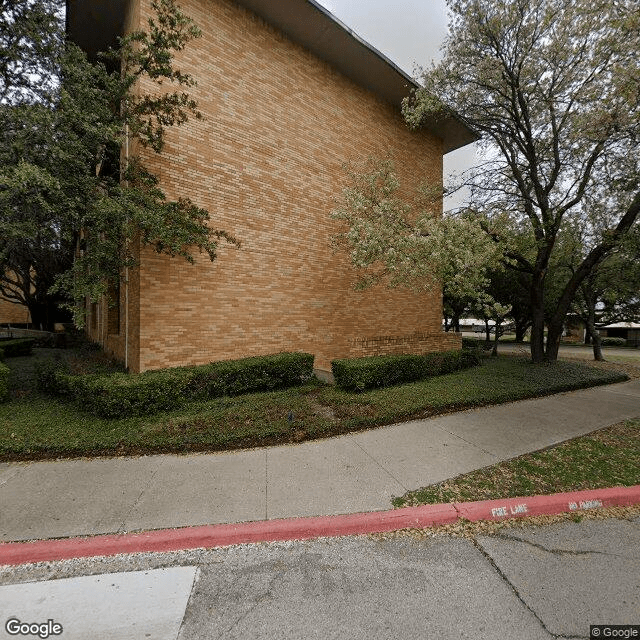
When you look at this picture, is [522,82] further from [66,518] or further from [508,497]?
[66,518]

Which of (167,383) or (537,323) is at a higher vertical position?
(537,323)

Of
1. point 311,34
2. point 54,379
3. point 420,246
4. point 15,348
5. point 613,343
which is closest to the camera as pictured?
point 54,379

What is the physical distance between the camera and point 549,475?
14.0ft

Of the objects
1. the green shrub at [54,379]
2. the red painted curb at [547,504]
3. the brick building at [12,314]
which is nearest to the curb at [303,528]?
the red painted curb at [547,504]

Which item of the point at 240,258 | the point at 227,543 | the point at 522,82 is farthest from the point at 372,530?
the point at 522,82

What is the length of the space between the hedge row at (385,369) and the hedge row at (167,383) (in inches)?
45.8

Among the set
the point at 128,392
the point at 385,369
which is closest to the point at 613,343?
the point at 385,369

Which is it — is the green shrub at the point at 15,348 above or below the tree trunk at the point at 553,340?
below

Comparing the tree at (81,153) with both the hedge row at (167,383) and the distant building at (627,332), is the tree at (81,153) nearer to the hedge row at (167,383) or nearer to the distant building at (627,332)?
the hedge row at (167,383)

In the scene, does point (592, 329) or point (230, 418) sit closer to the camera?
point (230, 418)

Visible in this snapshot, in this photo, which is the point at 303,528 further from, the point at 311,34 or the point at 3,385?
the point at 311,34

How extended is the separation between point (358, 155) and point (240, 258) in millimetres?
6181

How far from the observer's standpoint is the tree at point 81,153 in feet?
17.8

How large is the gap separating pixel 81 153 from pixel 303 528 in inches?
285
